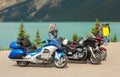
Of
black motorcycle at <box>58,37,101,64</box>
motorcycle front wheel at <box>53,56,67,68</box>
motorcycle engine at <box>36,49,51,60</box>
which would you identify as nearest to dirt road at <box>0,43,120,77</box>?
motorcycle front wheel at <box>53,56,67,68</box>

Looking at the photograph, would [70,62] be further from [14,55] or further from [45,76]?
[45,76]

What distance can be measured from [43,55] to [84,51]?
1.91 metres

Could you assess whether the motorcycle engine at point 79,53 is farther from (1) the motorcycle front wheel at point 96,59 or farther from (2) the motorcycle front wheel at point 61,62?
(2) the motorcycle front wheel at point 61,62

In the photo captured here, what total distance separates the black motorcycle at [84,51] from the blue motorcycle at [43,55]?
0.93 metres

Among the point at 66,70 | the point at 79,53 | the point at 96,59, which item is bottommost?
the point at 66,70

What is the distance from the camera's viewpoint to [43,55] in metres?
17.0

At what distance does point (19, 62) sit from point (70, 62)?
256cm

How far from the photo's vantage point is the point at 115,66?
17.2 m

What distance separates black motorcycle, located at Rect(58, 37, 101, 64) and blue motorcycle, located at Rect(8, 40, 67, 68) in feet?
3.04

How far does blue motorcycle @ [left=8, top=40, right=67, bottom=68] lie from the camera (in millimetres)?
16656

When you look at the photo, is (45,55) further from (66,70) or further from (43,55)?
(66,70)

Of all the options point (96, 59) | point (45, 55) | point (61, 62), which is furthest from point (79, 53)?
point (45, 55)

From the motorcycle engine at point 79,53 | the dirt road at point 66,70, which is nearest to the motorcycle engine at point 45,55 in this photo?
the dirt road at point 66,70

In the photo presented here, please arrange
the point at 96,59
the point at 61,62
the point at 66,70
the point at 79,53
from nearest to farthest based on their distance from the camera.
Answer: the point at 66,70 < the point at 61,62 < the point at 96,59 < the point at 79,53
